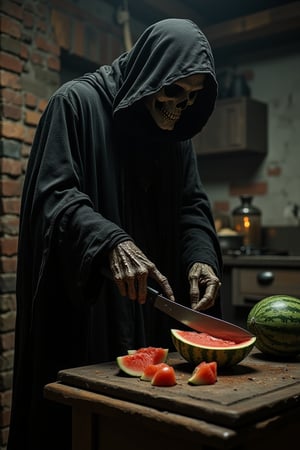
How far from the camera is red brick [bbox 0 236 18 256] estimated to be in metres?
2.89

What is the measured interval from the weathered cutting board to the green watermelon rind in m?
0.02

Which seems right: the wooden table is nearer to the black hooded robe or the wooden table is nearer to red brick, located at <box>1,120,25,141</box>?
the black hooded robe

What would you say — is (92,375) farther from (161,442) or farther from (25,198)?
(25,198)

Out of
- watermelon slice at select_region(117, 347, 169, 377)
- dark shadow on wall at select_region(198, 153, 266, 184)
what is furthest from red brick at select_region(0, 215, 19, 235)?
dark shadow on wall at select_region(198, 153, 266, 184)

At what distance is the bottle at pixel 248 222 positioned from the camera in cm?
405

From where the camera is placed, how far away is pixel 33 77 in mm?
3125

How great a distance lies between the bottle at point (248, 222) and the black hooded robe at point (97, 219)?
7.07 ft

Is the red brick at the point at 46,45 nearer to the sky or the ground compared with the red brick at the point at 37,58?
nearer to the sky

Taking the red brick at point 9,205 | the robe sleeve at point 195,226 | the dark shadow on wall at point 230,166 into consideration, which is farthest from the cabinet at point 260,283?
the robe sleeve at point 195,226

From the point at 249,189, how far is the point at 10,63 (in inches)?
84.3

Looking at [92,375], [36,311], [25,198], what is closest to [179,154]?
[25,198]

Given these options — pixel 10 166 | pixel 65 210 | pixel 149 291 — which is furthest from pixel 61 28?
pixel 149 291

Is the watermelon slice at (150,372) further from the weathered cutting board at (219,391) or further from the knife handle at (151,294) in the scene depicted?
the knife handle at (151,294)

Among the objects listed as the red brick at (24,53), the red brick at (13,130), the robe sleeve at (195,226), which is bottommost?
the robe sleeve at (195,226)
